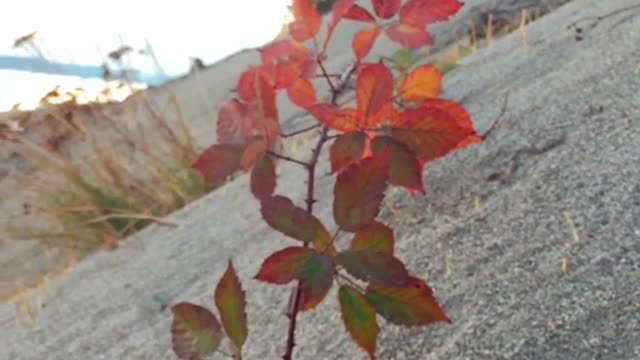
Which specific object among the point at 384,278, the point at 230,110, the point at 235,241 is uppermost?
the point at 230,110

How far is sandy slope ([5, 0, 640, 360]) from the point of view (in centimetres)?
127

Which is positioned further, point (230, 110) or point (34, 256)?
point (34, 256)

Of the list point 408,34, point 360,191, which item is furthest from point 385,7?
point 360,191

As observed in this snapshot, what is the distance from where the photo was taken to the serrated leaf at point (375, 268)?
A: 0.95 metres

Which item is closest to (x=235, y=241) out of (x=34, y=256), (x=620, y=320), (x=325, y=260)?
(x=620, y=320)

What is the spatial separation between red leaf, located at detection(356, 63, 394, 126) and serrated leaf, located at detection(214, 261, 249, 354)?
19 cm

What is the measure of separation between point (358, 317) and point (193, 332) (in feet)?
0.54

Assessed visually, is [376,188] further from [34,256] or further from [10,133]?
[34,256]

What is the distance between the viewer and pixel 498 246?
1476 millimetres

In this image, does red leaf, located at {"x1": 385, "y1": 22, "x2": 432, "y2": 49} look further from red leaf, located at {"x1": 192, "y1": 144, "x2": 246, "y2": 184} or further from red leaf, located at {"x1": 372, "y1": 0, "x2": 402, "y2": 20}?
red leaf, located at {"x1": 192, "y1": 144, "x2": 246, "y2": 184}

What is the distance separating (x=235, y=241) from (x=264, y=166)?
47.9 inches

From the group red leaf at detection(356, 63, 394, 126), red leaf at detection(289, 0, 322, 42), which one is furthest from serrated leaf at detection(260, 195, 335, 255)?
A: red leaf at detection(289, 0, 322, 42)

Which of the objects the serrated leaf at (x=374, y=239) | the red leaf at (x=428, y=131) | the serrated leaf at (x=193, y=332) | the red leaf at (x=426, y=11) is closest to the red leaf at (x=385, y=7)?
the red leaf at (x=426, y=11)

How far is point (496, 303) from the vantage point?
4.36 ft
